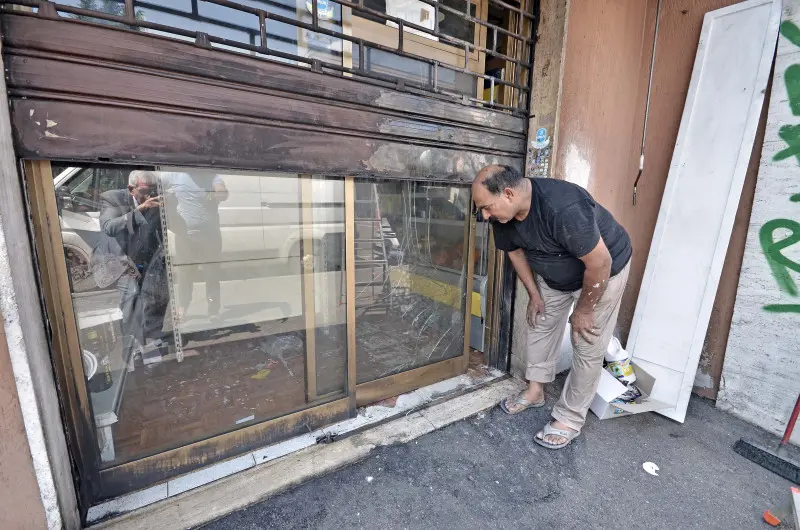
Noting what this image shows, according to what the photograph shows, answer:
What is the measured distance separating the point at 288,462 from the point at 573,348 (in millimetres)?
1912

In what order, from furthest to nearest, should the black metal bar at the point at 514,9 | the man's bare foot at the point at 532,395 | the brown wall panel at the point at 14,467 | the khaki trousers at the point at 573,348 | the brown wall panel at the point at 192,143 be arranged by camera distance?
the man's bare foot at the point at 532,395, the black metal bar at the point at 514,9, the khaki trousers at the point at 573,348, the brown wall panel at the point at 192,143, the brown wall panel at the point at 14,467

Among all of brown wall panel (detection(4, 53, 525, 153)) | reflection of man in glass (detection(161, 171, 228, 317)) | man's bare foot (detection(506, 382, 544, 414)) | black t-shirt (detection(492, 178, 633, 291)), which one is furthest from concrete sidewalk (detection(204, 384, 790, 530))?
brown wall panel (detection(4, 53, 525, 153))

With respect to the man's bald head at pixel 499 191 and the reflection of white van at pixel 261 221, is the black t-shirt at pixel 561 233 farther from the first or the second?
the reflection of white van at pixel 261 221

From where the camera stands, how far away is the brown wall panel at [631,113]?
8.96 feet

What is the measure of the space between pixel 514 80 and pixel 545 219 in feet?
4.66

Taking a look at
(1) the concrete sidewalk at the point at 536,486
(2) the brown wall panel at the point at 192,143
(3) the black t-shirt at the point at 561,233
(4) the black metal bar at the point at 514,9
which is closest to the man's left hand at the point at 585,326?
(3) the black t-shirt at the point at 561,233

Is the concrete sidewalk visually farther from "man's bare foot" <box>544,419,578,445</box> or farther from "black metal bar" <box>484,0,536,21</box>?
"black metal bar" <box>484,0,536,21</box>

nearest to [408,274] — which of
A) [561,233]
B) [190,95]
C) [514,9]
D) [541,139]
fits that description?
[561,233]

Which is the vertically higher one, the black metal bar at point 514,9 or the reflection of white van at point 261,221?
the black metal bar at point 514,9

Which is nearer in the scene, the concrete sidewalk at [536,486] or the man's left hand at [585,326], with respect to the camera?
the concrete sidewalk at [536,486]

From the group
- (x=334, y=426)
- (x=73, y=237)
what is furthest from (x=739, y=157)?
(x=73, y=237)

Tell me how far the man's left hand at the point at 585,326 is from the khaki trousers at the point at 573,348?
4 centimetres

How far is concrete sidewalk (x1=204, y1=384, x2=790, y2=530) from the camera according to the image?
180 centimetres

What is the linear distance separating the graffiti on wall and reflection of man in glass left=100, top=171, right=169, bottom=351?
3874mm
